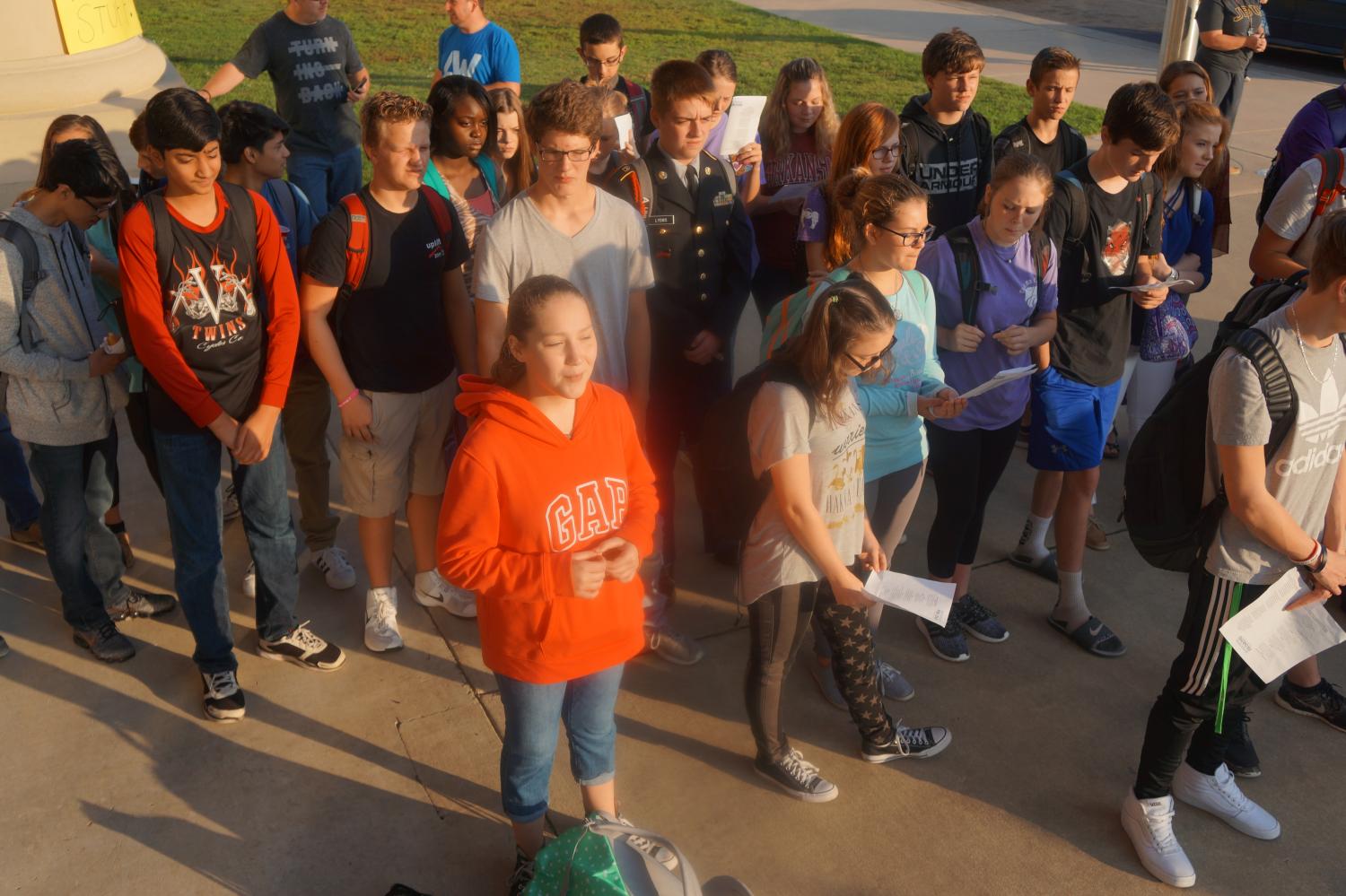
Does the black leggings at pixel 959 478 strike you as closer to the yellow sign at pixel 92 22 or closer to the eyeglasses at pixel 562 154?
the eyeglasses at pixel 562 154

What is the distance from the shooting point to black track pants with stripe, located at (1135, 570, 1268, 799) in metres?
3.18

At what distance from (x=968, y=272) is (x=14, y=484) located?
386 cm

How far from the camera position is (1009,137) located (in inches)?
204

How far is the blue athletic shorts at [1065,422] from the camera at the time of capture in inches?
168

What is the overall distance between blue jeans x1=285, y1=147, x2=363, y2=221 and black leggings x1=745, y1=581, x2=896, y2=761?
4.32 metres

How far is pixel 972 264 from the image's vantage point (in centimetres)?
398

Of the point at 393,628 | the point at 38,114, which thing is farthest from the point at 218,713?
the point at 38,114

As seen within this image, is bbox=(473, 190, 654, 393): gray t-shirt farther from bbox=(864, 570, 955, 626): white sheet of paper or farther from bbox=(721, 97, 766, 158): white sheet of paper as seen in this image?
bbox=(721, 97, 766, 158): white sheet of paper

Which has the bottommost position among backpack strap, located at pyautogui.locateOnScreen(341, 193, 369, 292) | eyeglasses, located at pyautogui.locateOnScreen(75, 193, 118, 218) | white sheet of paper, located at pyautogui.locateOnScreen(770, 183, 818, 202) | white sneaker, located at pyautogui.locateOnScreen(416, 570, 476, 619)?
white sneaker, located at pyautogui.locateOnScreen(416, 570, 476, 619)

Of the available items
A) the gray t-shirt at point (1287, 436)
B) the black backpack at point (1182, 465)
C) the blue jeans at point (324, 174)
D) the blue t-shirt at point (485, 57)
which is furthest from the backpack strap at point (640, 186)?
the blue jeans at point (324, 174)

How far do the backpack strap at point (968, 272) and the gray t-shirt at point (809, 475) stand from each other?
870mm

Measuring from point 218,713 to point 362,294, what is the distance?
149 cm

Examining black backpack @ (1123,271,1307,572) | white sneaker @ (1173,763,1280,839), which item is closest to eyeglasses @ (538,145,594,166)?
black backpack @ (1123,271,1307,572)

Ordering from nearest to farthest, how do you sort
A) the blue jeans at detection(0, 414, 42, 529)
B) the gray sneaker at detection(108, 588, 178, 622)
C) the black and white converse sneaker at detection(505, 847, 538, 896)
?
1. the black and white converse sneaker at detection(505, 847, 538, 896)
2. the gray sneaker at detection(108, 588, 178, 622)
3. the blue jeans at detection(0, 414, 42, 529)
